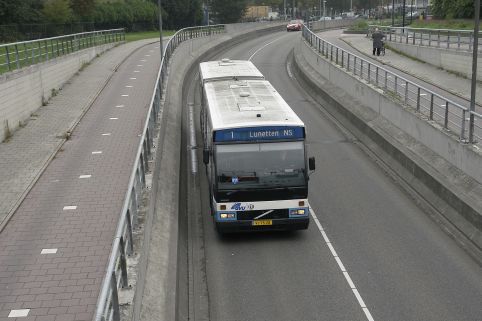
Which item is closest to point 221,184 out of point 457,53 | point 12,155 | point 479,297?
point 479,297

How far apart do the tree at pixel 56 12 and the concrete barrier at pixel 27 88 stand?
2077cm

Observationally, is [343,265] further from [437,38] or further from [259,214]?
[437,38]

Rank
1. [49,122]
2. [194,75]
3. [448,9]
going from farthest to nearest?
[448,9]
[194,75]
[49,122]

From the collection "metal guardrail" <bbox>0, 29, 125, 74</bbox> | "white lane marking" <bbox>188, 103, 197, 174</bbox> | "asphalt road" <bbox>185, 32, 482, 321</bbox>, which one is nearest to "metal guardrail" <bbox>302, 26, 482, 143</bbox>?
"asphalt road" <bbox>185, 32, 482, 321</bbox>

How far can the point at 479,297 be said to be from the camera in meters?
12.1

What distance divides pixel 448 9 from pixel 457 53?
103 ft

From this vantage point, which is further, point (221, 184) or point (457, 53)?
point (457, 53)

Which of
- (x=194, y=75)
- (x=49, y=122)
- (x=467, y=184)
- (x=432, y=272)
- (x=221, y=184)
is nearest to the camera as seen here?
(x=432, y=272)

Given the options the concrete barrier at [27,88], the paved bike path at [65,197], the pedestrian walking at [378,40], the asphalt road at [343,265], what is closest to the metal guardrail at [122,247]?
the paved bike path at [65,197]

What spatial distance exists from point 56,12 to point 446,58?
32.8m

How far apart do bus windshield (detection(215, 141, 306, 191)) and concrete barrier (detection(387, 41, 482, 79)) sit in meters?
17.9

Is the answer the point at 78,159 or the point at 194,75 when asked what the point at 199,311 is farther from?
the point at 194,75

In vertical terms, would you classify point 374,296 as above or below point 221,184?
below

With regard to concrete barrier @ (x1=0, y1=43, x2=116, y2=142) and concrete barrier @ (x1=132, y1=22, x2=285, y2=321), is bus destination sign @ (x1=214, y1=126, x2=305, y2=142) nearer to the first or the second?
concrete barrier @ (x1=132, y1=22, x2=285, y2=321)
